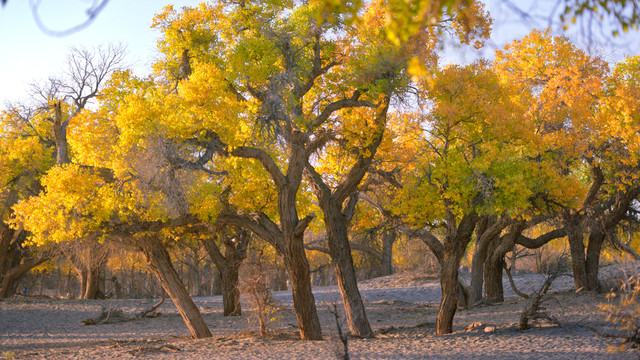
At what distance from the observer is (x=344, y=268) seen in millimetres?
12344

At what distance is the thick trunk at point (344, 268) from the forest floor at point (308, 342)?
27.7 inches

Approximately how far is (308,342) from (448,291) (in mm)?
3268

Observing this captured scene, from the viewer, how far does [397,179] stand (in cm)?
1471

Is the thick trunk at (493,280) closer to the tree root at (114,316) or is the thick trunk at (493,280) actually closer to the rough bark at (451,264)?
the rough bark at (451,264)

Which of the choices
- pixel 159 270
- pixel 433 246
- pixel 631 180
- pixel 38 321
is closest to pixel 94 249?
pixel 159 270

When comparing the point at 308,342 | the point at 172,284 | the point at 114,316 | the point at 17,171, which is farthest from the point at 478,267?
the point at 17,171

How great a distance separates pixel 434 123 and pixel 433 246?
159 inches

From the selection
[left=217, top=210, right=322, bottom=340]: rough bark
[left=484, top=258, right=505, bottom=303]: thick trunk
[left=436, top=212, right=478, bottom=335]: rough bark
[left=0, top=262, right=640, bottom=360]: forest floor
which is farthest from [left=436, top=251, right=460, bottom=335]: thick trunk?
[left=484, top=258, right=505, bottom=303]: thick trunk

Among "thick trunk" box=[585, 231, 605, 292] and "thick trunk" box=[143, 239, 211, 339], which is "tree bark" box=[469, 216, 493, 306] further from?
"thick trunk" box=[143, 239, 211, 339]

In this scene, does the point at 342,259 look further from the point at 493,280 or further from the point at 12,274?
the point at 12,274

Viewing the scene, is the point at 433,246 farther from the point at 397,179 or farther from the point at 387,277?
the point at 387,277

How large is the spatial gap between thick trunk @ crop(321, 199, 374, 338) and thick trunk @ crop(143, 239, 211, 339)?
3576 millimetres

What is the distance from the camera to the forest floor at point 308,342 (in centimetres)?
972

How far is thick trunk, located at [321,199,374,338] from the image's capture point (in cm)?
1231
